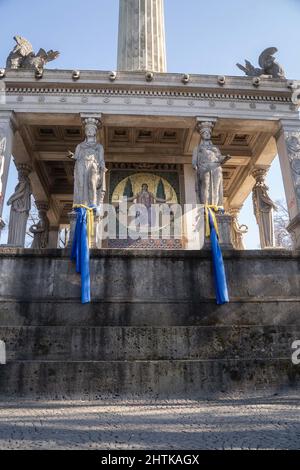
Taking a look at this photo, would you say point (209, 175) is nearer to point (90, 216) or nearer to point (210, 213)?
point (210, 213)

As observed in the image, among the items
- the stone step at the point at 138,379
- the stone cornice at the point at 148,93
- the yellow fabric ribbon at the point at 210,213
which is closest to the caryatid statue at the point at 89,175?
the stone cornice at the point at 148,93

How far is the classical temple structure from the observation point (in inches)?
270

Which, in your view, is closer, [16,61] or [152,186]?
[16,61]

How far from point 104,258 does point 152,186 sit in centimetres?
746

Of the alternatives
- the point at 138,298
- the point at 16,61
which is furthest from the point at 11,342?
the point at 16,61

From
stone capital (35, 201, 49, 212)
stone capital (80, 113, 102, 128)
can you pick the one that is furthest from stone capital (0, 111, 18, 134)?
stone capital (35, 201, 49, 212)

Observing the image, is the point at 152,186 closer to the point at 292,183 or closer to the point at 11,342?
the point at 292,183

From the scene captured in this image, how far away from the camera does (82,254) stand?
9477 millimetres

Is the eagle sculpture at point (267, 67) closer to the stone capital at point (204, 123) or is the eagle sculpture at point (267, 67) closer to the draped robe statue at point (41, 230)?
the stone capital at point (204, 123)

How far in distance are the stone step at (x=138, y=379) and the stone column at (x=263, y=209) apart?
9.90 metres

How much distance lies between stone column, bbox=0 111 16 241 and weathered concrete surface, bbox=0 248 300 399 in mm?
3552

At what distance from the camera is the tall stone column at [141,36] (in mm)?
17797

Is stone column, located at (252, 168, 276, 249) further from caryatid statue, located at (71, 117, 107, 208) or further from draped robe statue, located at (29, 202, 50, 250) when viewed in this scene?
draped robe statue, located at (29, 202, 50, 250)
